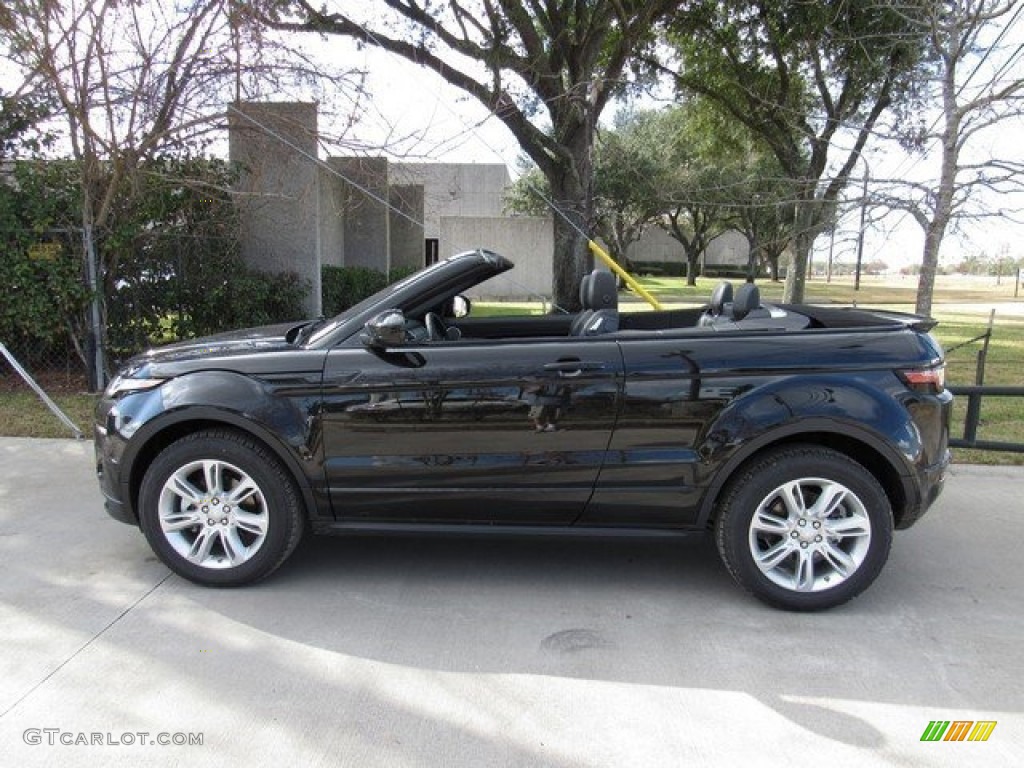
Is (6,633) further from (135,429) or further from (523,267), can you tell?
(523,267)

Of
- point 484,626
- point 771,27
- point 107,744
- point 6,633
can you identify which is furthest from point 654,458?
point 771,27

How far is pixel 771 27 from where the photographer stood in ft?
45.2

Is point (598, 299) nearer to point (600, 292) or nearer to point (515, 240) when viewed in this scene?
point (600, 292)

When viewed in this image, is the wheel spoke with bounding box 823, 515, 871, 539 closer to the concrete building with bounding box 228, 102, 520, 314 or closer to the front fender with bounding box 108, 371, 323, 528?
the front fender with bounding box 108, 371, 323, 528

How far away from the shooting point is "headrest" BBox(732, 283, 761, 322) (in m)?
4.32

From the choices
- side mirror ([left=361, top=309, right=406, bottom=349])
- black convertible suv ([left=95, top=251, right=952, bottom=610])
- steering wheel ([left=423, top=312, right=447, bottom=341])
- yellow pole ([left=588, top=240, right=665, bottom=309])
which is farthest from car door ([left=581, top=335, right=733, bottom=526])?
yellow pole ([left=588, top=240, right=665, bottom=309])

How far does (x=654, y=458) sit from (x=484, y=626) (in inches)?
43.1

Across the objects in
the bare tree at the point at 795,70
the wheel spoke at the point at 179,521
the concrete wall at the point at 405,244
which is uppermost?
the bare tree at the point at 795,70

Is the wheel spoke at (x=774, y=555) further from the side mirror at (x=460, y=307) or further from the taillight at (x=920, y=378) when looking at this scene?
the side mirror at (x=460, y=307)

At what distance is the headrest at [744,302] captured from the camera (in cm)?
432

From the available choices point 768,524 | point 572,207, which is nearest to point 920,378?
point 768,524

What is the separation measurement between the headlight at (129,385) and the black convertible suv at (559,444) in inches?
0.5

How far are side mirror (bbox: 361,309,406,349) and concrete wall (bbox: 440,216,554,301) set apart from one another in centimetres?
2283

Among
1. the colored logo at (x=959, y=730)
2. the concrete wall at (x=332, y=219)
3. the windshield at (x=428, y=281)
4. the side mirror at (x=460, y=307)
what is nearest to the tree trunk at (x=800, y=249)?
the side mirror at (x=460, y=307)
